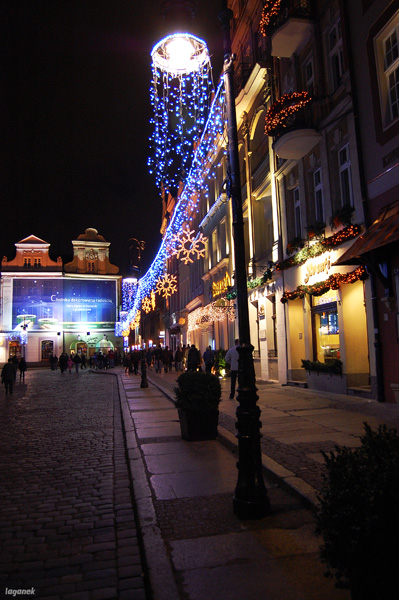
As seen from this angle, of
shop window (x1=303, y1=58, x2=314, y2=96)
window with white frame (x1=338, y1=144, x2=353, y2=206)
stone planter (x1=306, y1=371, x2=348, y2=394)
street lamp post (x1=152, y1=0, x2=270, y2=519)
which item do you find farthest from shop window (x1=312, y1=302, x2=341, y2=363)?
street lamp post (x1=152, y1=0, x2=270, y2=519)

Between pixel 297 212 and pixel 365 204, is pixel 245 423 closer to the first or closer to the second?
pixel 365 204

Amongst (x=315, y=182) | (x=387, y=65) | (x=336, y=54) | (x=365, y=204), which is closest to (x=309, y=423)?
(x=365, y=204)

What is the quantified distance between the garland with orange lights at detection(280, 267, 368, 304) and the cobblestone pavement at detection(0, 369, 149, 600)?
23.7 ft

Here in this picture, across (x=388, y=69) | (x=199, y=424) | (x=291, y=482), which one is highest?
(x=388, y=69)

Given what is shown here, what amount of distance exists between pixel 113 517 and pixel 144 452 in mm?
2768

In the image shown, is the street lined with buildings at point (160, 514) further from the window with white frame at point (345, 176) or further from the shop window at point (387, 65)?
the shop window at point (387, 65)

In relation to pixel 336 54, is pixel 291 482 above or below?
below

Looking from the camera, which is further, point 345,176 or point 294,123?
point 294,123

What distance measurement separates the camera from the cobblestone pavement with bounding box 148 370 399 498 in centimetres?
661

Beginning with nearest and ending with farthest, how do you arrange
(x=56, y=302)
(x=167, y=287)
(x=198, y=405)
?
1. (x=198, y=405)
2. (x=167, y=287)
3. (x=56, y=302)

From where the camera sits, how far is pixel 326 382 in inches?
573

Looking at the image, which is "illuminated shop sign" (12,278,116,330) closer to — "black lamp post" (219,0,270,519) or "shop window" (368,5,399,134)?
"shop window" (368,5,399,134)

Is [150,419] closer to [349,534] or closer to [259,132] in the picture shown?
[349,534]

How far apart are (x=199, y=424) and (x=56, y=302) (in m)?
57.6
